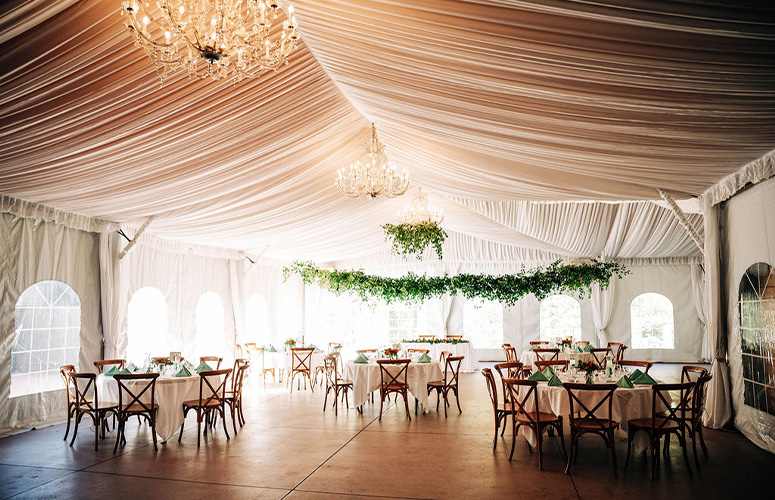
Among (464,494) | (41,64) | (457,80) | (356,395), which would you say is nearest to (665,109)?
(457,80)

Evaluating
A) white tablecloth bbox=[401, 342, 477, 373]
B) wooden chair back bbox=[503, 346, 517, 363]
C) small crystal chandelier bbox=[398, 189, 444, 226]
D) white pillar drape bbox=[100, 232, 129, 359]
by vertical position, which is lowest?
white tablecloth bbox=[401, 342, 477, 373]

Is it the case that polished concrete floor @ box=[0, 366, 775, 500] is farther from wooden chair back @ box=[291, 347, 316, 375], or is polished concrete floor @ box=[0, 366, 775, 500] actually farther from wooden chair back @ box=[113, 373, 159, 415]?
wooden chair back @ box=[291, 347, 316, 375]

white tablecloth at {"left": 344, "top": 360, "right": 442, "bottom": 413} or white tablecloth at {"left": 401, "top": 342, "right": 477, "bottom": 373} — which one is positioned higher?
white tablecloth at {"left": 344, "top": 360, "right": 442, "bottom": 413}

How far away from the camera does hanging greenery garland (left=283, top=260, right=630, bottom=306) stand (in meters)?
13.3

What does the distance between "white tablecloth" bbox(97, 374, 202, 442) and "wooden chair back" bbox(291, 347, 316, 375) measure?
3.60 m

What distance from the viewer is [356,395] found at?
7.72m

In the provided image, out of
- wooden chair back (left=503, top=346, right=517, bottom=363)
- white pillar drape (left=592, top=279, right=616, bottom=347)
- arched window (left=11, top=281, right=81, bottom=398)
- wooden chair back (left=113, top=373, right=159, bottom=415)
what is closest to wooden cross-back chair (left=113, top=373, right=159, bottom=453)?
wooden chair back (left=113, top=373, right=159, bottom=415)

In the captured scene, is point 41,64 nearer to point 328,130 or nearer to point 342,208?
point 328,130

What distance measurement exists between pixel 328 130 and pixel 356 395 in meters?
3.96

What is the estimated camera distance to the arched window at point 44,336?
7.00 metres

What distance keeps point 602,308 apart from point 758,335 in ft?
29.3

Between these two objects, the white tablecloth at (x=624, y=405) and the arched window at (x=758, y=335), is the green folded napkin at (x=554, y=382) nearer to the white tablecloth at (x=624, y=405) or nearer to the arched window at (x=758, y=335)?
the white tablecloth at (x=624, y=405)

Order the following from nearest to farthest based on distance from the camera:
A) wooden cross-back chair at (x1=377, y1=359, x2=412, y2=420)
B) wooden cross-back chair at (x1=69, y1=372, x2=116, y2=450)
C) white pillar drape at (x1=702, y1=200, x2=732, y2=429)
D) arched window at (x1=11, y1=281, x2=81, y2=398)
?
wooden cross-back chair at (x1=69, y1=372, x2=116, y2=450), white pillar drape at (x1=702, y1=200, x2=732, y2=429), arched window at (x1=11, y1=281, x2=81, y2=398), wooden cross-back chair at (x1=377, y1=359, x2=412, y2=420)

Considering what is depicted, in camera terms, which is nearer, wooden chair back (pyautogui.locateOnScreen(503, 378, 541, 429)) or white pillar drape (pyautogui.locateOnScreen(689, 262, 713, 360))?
wooden chair back (pyautogui.locateOnScreen(503, 378, 541, 429))
